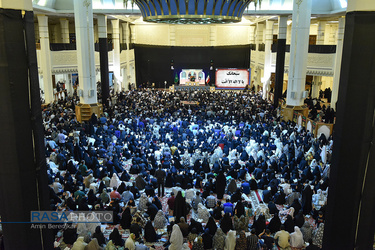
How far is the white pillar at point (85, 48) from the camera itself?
52.9 ft

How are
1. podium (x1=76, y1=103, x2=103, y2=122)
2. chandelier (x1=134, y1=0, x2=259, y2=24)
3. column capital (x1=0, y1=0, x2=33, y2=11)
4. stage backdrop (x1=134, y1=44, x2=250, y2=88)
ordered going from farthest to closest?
stage backdrop (x1=134, y1=44, x2=250, y2=88) < podium (x1=76, y1=103, x2=103, y2=122) < chandelier (x1=134, y1=0, x2=259, y2=24) < column capital (x1=0, y1=0, x2=33, y2=11)

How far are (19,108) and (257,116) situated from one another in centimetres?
1447

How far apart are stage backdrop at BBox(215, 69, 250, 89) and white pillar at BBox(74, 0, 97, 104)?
13.6 metres

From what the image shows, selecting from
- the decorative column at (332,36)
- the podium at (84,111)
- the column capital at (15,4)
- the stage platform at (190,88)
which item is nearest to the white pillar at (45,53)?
the podium at (84,111)

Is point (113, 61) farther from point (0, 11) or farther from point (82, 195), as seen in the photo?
point (0, 11)

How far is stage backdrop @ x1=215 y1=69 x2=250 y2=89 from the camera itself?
93.7 ft

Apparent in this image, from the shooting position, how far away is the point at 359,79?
4.67 meters

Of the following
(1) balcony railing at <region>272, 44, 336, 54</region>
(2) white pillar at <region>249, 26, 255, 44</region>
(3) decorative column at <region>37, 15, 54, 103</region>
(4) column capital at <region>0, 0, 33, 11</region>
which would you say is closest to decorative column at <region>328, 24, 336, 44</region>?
(2) white pillar at <region>249, 26, 255, 44</region>

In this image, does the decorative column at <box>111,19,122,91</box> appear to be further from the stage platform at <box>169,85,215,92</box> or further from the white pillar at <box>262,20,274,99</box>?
the white pillar at <box>262,20,274,99</box>

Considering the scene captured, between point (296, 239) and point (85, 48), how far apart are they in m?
13.3

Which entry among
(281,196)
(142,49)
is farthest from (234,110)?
(142,49)

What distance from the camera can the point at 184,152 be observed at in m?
12.7

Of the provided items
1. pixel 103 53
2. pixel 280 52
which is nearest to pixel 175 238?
pixel 280 52

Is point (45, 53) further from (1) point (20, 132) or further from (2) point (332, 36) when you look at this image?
(2) point (332, 36)
